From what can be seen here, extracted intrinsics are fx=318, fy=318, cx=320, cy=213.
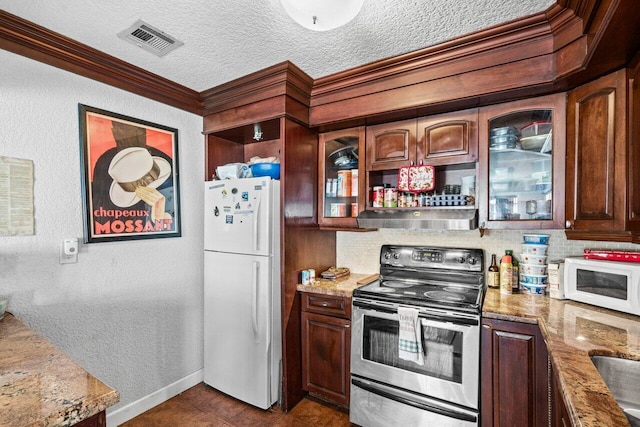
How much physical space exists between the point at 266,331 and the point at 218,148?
1641 millimetres

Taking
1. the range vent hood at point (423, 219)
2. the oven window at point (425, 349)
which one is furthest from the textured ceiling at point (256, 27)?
the oven window at point (425, 349)

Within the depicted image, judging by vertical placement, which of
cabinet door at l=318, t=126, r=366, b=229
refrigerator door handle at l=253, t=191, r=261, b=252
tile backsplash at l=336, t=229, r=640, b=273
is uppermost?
cabinet door at l=318, t=126, r=366, b=229

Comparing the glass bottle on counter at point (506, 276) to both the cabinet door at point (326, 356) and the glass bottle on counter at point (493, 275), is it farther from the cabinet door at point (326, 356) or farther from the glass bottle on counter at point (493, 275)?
the cabinet door at point (326, 356)

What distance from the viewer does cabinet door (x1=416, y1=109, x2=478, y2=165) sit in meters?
2.09

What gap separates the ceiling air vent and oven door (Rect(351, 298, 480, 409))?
1.97 m

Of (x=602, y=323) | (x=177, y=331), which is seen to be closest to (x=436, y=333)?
(x=602, y=323)

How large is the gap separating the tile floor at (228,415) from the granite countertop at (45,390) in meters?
1.35

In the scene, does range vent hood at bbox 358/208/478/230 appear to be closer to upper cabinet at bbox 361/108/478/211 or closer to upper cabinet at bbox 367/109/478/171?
upper cabinet at bbox 361/108/478/211

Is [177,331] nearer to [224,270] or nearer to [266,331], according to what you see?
[224,270]

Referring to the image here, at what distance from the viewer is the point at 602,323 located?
1554 mm


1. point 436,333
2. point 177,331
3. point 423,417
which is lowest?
point 423,417

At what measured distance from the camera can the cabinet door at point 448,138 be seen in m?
2.09

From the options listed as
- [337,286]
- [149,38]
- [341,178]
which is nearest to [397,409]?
[337,286]

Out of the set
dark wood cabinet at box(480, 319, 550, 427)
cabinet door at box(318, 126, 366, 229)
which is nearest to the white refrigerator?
cabinet door at box(318, 126, 366, 229)
